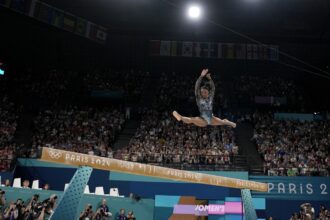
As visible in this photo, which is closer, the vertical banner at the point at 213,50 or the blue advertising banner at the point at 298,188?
the blue advertising banner at the point at 298,188

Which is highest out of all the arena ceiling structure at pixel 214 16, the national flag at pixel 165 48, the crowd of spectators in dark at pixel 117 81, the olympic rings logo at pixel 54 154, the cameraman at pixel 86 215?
the arena ceiling structure at pixel 214 16

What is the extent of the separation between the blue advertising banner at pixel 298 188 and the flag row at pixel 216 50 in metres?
10.7

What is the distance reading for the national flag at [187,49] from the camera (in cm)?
2641

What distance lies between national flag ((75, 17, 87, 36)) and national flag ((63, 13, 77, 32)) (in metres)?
0.23

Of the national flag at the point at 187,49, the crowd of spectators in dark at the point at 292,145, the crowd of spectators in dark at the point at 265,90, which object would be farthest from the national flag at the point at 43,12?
the crowd of spectators in dark at the point at 292,145

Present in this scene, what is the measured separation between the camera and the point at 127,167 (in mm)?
7363

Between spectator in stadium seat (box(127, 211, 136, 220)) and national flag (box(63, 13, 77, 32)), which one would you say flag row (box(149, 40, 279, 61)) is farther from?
spectator in stadium seat (box(127, 211, 136, 220))

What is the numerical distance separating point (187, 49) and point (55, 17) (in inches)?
348

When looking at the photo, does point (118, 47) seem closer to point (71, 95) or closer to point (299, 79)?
point (71, 95)

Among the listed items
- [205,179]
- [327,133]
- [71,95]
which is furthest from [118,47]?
[205,179]

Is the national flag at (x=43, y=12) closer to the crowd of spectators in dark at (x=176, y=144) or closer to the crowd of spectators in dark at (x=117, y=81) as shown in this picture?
the crowd of spectators in dark at (x=117, y=81)

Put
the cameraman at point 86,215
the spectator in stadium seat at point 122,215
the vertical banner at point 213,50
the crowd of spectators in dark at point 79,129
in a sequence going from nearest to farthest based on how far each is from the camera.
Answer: the cameraman at point 86,215
the spectator in stadium seat at point 122,215
the crowd of spectators in dark at point 79,129
the vertical banner at point 213,50

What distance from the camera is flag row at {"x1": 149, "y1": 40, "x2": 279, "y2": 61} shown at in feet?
86.8

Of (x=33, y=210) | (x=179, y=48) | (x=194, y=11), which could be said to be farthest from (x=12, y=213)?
(x=179, y=48)
